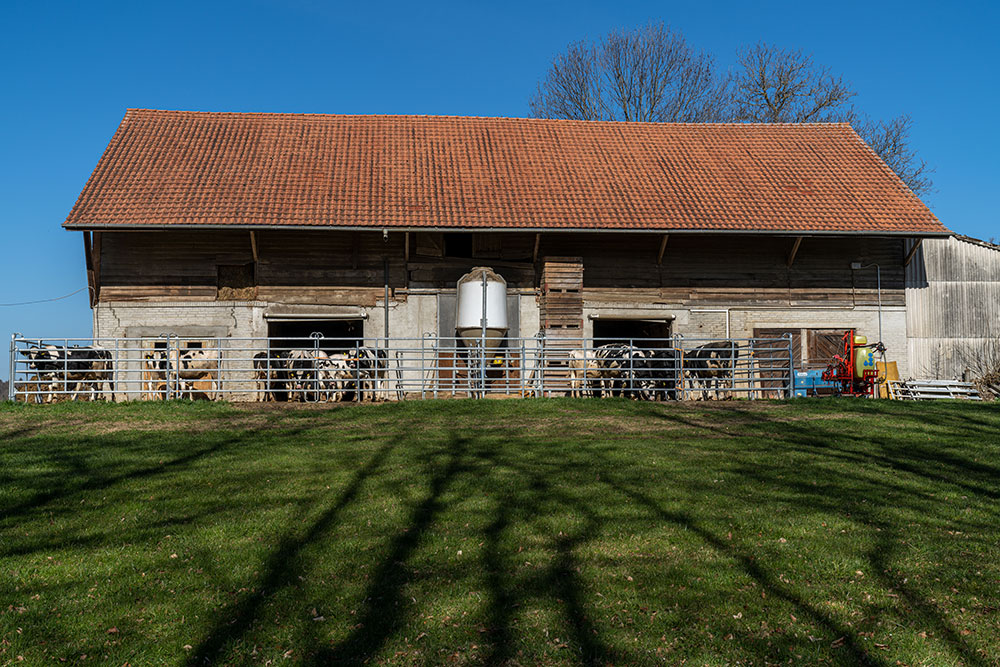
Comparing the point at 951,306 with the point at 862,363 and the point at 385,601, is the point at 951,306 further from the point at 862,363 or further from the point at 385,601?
the point at 385,601

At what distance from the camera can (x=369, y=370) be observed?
15070mm

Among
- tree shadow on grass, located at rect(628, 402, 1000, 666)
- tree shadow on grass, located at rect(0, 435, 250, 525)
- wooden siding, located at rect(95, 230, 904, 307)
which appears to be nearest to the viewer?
tree shadow on grass, located at rect(628, 402, 1000, 666)

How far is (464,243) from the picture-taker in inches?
757

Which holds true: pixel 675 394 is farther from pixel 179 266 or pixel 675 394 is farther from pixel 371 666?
pixel 371 666

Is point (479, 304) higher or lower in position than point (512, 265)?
lower

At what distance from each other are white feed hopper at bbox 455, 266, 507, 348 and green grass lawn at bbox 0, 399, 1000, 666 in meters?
7.78

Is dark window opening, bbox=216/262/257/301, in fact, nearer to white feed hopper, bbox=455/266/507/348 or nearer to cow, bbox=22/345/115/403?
cow, bbox=22/345/115/403

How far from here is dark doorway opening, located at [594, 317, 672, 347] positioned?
65.1ft

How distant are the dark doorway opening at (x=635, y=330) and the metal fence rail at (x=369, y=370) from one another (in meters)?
1.25

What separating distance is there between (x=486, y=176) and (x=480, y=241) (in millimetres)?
2098

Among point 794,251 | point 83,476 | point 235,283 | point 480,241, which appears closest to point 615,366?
point 480,241

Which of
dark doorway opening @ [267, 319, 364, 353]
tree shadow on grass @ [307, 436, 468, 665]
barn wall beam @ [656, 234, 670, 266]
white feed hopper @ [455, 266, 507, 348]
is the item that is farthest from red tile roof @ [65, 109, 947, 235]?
tree shadow on grass @ [307, 436, 468, 665]

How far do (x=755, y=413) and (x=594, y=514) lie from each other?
25.7 feet

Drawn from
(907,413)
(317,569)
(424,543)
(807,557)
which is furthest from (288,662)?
(907,413)
